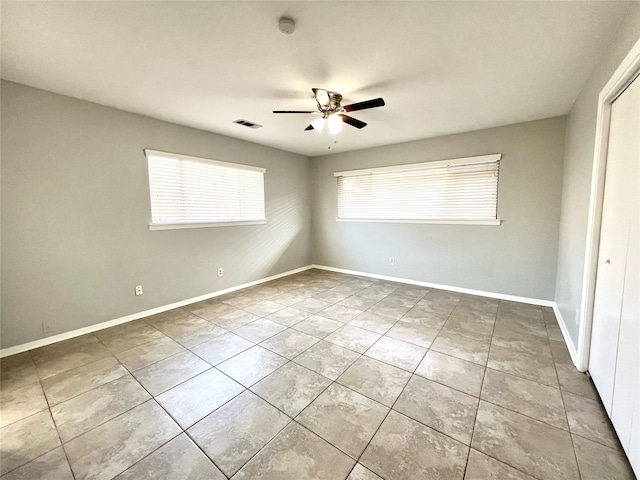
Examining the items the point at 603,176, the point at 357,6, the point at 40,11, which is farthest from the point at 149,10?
the point at 603,176

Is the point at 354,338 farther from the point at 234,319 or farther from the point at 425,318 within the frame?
the point at 234,319

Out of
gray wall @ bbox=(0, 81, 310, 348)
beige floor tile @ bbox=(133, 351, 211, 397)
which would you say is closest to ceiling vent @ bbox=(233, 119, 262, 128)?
gray wall @ bbox=(0, 81, 310, 348)

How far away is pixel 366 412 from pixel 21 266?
3.40 meters

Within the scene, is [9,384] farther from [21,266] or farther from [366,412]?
[366,412]

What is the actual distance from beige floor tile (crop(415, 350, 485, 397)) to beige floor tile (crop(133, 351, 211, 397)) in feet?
6.32

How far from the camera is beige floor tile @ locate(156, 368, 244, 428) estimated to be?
5.61 feet

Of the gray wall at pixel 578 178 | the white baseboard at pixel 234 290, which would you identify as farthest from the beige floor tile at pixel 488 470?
the gray wall at pixel 578 178

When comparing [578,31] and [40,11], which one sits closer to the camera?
[40,11]

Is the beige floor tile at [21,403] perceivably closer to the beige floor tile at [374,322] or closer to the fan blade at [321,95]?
the beige floor tile at [374,322]

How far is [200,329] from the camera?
9.65 ft

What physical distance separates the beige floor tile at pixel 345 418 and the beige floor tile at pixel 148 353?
155cm

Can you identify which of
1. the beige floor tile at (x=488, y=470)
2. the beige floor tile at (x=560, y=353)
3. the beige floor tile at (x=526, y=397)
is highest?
the beige floor tile at (x=560, y=353)

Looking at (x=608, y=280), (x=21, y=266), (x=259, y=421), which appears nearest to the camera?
(x=259, y=421)

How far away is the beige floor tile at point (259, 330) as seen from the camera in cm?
275
